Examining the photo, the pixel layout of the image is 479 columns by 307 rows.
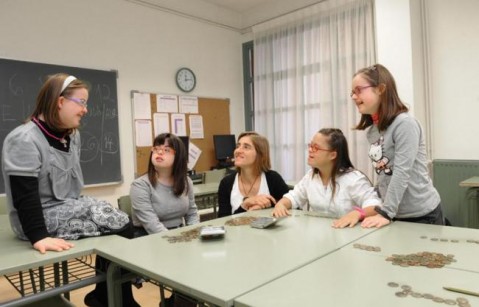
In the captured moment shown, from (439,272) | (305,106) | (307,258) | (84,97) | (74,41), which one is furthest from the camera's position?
(305,106)

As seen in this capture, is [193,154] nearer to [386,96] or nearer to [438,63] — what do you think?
[438,63]

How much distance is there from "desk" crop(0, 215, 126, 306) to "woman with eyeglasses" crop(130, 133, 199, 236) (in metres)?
0.50

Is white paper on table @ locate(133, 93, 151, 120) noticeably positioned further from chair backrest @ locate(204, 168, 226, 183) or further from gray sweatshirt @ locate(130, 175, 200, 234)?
gray sweatshirt @ locate(130, 175, 200, 234)

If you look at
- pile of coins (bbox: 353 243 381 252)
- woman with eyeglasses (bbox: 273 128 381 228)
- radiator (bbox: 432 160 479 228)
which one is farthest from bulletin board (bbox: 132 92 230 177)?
pile of coins (bbox: 353 243 381 252)

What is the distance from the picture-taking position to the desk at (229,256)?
3.26ft

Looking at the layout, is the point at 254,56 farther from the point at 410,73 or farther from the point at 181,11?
the point at 410,73

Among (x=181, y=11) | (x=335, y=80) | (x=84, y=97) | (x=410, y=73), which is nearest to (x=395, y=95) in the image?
(x=84, y=97)

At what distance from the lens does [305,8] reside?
4898mm

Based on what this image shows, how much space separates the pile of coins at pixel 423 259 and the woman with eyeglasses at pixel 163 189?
1.32 m

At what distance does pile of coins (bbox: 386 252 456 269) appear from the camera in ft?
3.48

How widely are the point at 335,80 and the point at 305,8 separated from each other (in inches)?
45.4

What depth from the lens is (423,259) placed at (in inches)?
43.2

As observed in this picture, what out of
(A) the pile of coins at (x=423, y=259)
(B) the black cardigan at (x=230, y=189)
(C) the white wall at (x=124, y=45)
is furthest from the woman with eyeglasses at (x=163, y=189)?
(C) the white wall at (x=124, y=45)

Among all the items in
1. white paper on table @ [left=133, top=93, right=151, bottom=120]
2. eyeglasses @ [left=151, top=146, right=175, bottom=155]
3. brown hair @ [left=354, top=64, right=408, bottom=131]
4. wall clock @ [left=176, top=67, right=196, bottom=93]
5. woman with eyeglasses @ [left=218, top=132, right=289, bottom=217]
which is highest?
wall clock @ [left=176, top=67, right=196, bottom=93]
